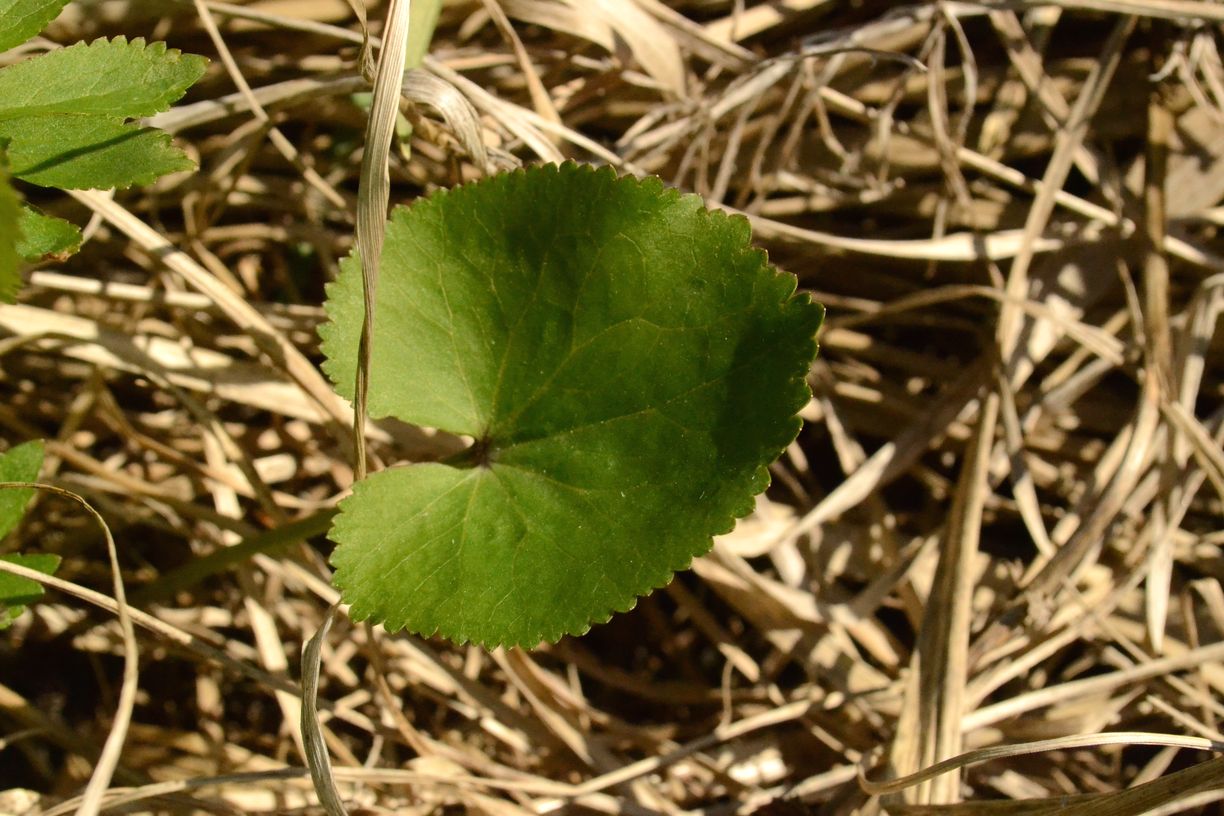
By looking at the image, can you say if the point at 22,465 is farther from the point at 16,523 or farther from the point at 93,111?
the point at 93,111

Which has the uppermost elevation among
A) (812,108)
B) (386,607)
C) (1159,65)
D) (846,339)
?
(1159,65)

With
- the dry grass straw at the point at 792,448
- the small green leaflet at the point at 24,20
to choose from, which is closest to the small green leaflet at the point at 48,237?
the small green leaflet at the point at 24,20

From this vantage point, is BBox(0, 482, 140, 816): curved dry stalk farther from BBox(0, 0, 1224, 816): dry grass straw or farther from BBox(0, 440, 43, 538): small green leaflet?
BBox(0, 0, 1224, 816): dry grass straw

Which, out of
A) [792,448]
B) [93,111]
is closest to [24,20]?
[93,111]

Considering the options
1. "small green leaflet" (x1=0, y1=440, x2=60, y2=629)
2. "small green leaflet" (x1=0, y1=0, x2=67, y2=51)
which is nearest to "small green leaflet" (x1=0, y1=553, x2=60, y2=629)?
"small green leaflet" (x1=0, y1=440, x2=60, y2=629)

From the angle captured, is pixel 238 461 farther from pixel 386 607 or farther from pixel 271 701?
pixel 386 607

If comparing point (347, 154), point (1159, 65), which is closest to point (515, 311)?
point (347, 154)

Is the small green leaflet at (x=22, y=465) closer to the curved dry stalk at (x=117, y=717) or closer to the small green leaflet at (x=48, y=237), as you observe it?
the curved dry stalk at (x=117, y=717)
